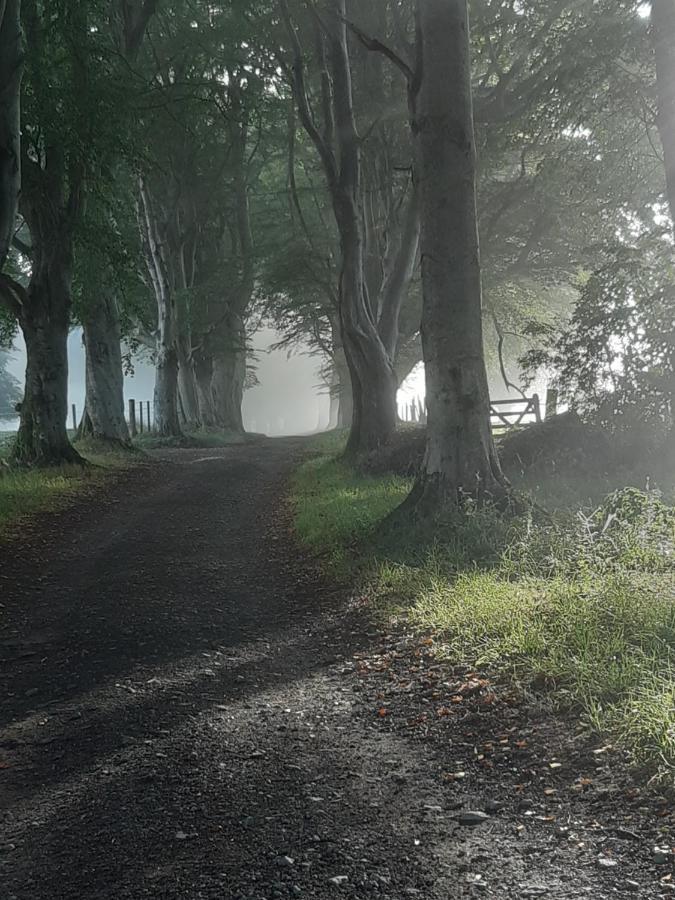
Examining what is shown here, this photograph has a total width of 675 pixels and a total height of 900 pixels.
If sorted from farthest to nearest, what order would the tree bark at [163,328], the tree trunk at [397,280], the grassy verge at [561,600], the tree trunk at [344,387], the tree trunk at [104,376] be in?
the tree trunk at [344,387]
the tree bark at [163,328]
the tree trunk at [104,376]
the tree trunk at [397,280]
the grassy verge at [561,600]

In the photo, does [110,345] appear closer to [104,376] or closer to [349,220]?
[104,376]

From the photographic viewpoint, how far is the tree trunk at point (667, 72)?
1060 cm

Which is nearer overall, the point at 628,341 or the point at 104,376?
the point at 628,341

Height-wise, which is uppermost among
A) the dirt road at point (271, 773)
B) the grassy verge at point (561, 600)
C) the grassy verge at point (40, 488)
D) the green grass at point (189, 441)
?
the green grass at point (189, 441)

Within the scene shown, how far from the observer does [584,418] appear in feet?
38.2

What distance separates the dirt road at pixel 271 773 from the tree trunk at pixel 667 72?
8.26m

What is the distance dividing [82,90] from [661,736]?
13223 millimetres

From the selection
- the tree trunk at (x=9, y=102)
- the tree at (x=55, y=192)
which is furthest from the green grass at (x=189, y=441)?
the tree trunk at (x=9, y=102)

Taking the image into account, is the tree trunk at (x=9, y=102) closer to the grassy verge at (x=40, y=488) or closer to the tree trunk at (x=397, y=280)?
the grassy verge at (x=40, y=488)

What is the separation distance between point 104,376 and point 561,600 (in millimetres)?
16296

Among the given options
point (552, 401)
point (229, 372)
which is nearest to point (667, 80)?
point (552, 401)

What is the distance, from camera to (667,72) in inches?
424

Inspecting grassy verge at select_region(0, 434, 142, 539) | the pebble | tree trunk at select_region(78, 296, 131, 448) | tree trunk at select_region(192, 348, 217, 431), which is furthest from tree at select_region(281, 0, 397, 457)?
tree trunk at select_region(192, 348, 217, 431)

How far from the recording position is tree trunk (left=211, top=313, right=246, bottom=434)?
97.9 feet
